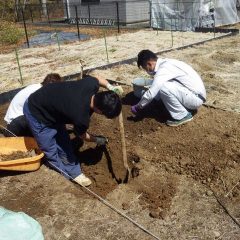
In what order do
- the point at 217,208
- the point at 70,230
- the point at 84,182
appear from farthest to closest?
1. the point at 84,182
2. the point at 217,208
3. the point at 70,230

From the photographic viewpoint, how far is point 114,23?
1725 centimetres

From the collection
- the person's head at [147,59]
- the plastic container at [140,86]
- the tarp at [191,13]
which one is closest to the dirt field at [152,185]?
the plastic container at [140,86]

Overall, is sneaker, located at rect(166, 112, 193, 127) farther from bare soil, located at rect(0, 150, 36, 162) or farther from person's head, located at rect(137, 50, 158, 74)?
bare soil, located at rect(0, 150, 36, 162)

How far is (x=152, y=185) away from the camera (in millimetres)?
3809

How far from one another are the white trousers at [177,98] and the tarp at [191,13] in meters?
9.30

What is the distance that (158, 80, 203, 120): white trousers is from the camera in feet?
15.5

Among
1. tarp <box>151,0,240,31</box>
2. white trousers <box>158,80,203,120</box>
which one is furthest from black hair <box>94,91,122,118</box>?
tarp <box>151,0,240,31</box>

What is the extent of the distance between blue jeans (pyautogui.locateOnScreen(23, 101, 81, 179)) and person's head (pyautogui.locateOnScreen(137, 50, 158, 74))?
1.38 meters

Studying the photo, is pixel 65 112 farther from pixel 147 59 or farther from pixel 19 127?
pixel 147 59

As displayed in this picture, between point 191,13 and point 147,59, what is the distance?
32.4 ft

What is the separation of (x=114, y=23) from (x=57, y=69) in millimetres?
9557

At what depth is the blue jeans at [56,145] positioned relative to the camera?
12.4ft

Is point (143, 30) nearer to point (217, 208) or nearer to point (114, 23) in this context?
point (114, 23)

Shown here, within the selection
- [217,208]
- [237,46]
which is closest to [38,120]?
[217,208]
